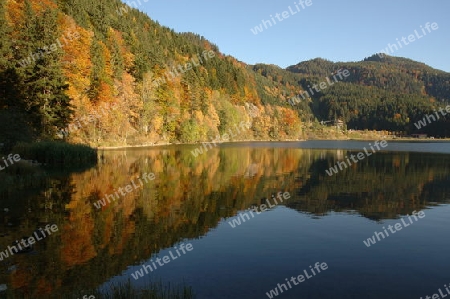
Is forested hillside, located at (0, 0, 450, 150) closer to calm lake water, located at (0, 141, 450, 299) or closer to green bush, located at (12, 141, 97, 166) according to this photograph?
green bush, located at (12, 141, 97, 166)

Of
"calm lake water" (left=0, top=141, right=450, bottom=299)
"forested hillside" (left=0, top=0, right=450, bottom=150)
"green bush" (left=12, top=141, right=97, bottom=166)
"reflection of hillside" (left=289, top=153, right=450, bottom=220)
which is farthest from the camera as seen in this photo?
"forested hillside" (left=0, top=0, right=450, bottom=150)

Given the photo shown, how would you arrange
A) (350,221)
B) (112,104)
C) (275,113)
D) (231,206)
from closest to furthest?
1. (350,221)
2. (231,206)
3. (112,104)
4. (275,113)

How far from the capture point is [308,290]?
37.8 feet

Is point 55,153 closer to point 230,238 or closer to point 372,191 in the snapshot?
point 230,238

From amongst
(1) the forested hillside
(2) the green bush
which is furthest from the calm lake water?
(1) the forested hillside

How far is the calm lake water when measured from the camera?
39.0ft

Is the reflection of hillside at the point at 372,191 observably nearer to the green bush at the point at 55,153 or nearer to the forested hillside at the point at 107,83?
the green bush at the point at 55,153

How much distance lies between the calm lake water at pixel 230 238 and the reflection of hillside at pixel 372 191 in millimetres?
146

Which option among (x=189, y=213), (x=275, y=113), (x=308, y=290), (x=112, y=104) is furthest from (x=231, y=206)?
(x=275, y=113)

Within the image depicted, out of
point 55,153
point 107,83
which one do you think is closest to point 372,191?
point 55,153

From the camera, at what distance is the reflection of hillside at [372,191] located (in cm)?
2436

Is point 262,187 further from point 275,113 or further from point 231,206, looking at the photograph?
point 275,113

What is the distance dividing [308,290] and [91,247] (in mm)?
8600

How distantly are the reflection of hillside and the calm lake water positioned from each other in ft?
0.48
